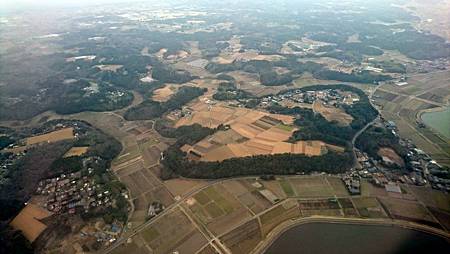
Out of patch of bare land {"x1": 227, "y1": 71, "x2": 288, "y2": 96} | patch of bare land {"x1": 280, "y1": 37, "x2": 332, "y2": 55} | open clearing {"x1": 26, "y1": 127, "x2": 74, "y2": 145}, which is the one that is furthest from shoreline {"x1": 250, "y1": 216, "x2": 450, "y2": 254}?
patch of bare land {"x1": 280, "y1": 37, "x2": 332, "y2": 55}

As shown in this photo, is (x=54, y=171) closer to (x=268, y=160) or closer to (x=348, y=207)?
(x=268, y=160)

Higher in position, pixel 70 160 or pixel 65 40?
pixel 70 160

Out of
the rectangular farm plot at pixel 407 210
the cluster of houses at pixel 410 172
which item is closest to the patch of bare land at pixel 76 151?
the cluster of houses at pixel 410 172

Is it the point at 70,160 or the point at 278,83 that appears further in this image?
the point at 278,83

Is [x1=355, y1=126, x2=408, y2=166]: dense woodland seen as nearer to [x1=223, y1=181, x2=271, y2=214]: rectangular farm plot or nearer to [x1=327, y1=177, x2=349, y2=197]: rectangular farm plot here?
[x1=327, y1=177, x2=349, y2=197]: rectangular farm plot

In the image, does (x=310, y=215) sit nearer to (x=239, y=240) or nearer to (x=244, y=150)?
(x=239, y=240)

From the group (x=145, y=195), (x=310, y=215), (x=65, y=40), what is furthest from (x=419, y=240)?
(x=65, y=40)
